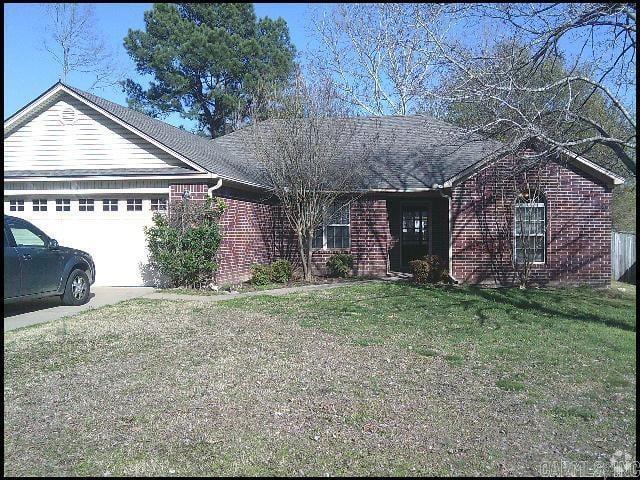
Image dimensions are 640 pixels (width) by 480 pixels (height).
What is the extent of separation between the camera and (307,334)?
8.78 m

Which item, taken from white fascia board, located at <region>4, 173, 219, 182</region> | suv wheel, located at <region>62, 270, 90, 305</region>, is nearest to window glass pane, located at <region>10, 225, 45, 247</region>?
suv wheel, located at <region>62, 270, 90, 305</region>

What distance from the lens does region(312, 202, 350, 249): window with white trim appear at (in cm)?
1683

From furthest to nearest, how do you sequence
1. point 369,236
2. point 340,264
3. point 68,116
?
point 369,236 < point 340,264 < point 68,116

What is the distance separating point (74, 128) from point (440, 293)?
982 centimetres

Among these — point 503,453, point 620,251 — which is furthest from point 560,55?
point 620,251

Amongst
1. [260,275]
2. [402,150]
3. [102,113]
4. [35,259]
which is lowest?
[260,275]

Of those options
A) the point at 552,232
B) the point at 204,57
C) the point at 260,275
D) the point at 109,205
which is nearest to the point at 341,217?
the point at 260,275

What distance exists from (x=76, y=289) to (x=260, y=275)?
15.4 feet

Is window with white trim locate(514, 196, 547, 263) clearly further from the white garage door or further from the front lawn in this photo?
the white garage door

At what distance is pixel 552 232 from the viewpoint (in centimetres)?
1512

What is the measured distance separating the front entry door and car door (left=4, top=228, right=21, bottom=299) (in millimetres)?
11295

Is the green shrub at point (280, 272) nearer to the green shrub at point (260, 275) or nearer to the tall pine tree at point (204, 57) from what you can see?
the green shrub at point (260, 275)

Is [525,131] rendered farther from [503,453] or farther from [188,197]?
[188,197]

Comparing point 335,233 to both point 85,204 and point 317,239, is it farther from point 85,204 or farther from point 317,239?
point 85,204
